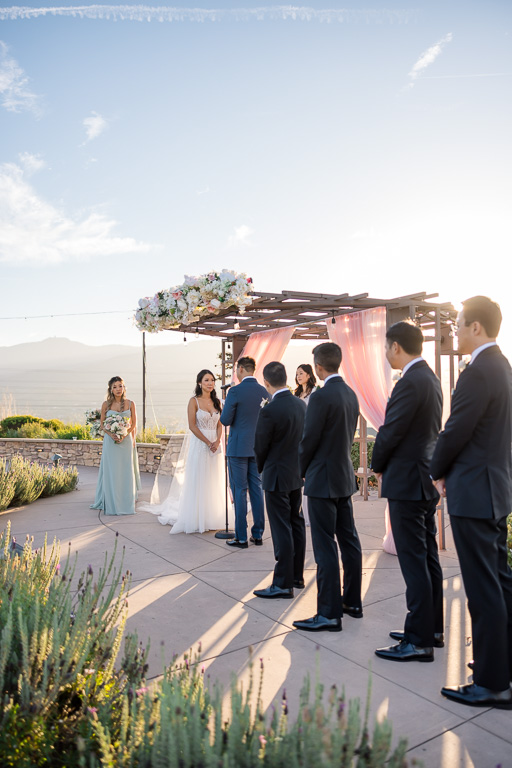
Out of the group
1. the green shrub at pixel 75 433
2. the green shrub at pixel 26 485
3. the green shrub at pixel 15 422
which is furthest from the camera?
the green shrub at pixel 15 422

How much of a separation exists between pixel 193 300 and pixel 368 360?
2.64 meters

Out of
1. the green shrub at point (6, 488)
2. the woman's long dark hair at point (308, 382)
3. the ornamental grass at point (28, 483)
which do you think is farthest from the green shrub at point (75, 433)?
the woman's long dark hair at point (308, 382)

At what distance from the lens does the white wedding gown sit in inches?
272

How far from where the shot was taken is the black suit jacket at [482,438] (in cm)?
282

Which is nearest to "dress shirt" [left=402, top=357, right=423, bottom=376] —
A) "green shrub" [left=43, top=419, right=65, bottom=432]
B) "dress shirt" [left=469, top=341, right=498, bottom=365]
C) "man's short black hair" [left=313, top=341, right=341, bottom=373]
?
"dress shirt" [left=469, top=341, right=498, bottom=365]

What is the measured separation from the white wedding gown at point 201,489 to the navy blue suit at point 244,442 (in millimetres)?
760

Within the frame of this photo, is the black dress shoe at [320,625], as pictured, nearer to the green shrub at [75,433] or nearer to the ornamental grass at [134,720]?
the ornamental grass at [134,720]

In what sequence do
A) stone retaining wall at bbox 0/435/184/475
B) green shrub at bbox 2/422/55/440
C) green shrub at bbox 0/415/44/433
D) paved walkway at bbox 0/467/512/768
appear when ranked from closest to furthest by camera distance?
paved walkway at bbox 0/467/512/768 < stone retaining wall at bbox 0/435/184/475 < green shrub at bbox 2/422/55/440 < green shrub at bbox 0/415/44/433

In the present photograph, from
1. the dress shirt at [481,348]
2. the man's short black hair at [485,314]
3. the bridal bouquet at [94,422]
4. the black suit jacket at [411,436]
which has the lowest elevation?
the bridal bouquet at [94,422]

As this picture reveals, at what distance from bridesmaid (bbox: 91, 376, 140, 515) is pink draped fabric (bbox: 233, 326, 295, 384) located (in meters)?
2.51

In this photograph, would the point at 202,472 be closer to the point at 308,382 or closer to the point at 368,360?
the point at 308,382

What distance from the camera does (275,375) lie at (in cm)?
465

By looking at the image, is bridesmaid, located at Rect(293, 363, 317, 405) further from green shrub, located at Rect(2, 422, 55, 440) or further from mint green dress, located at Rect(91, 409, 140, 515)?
green shrub, located at Rect(2, 422, 55, 440)

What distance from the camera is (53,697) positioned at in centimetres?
198
